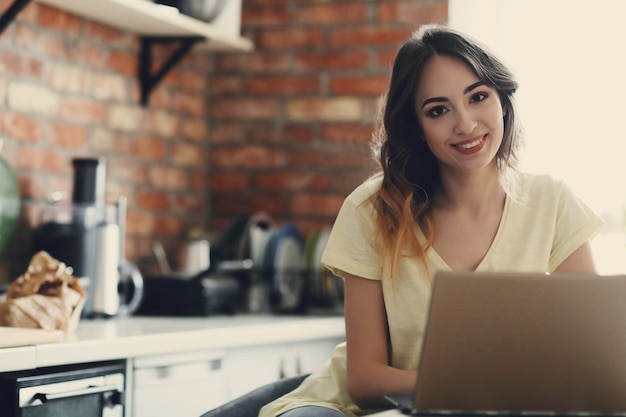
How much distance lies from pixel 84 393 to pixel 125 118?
4.13ft

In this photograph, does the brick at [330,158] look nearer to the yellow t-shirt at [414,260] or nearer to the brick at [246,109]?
the brick at [246,109]

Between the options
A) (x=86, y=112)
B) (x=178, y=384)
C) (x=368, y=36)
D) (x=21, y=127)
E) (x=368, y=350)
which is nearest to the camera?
(x=368, y=350)

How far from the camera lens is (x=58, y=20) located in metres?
2.72

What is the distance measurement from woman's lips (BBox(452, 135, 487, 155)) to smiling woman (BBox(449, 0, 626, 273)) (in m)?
1.18

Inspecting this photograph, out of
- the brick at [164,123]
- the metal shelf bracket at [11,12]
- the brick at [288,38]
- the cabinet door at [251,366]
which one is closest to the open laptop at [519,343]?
the cabinet door at [251,366]

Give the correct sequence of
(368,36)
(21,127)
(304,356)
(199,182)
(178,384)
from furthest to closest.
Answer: (199,182), (368,36), (304,356), (21,127), (178,384)

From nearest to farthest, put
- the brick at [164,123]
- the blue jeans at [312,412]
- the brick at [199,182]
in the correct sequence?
the blue jeans at [312,412] < the brick at [164,123] < the brick at [199,182]

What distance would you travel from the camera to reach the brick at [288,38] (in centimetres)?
328

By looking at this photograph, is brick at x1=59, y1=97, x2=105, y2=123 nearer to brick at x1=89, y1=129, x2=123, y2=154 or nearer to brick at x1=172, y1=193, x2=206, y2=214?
brick at x1=89, y1=129, x2=123, y2=154

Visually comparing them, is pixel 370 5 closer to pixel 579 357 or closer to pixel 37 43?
pixel 37 43

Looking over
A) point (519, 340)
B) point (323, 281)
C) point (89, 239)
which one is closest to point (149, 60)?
point (89, 239)

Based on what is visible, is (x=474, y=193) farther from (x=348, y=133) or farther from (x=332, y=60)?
(x=332, y=60)

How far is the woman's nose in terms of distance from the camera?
1757 mm

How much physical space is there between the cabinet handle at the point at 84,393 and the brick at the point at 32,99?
917 mm
